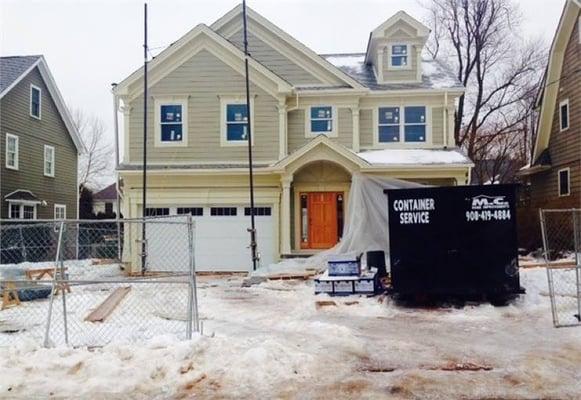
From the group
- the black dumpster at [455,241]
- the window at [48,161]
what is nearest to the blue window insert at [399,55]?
the black dumpster at [455,241]

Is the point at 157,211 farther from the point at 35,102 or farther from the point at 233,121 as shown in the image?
the point at 35,102

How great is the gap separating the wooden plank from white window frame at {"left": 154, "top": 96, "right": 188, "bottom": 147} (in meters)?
7.12

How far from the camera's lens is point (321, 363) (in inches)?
234

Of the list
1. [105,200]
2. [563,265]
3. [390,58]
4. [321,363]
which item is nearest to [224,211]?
[390,58]

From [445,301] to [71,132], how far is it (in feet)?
67.7

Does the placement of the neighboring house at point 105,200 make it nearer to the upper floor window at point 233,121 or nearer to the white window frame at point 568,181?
the upper floor window at point 233,121

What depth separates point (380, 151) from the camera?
16.9 meters

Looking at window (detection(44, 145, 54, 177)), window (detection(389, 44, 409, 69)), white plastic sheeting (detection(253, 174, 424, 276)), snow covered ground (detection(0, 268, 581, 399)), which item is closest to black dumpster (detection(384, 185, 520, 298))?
snow covered ground (detection(0, 268, 581, 399))

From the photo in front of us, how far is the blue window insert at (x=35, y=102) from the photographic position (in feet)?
71.5

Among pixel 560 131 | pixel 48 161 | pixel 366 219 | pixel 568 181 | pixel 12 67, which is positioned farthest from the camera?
pixel 48 161

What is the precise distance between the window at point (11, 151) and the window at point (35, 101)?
1.73 meters

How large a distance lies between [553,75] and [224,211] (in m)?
12.8

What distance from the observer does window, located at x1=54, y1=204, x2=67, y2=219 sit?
23.7 metres

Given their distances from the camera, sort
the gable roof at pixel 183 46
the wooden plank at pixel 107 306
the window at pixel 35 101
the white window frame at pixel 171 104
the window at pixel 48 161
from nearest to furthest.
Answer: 1. the wooden plank at pixel 107 306
2. the gable roof at pixel 183 46
3. the white window frame at pixel 171 104
4. the window at pixel 35 101
5. the window at pixel 48 161
